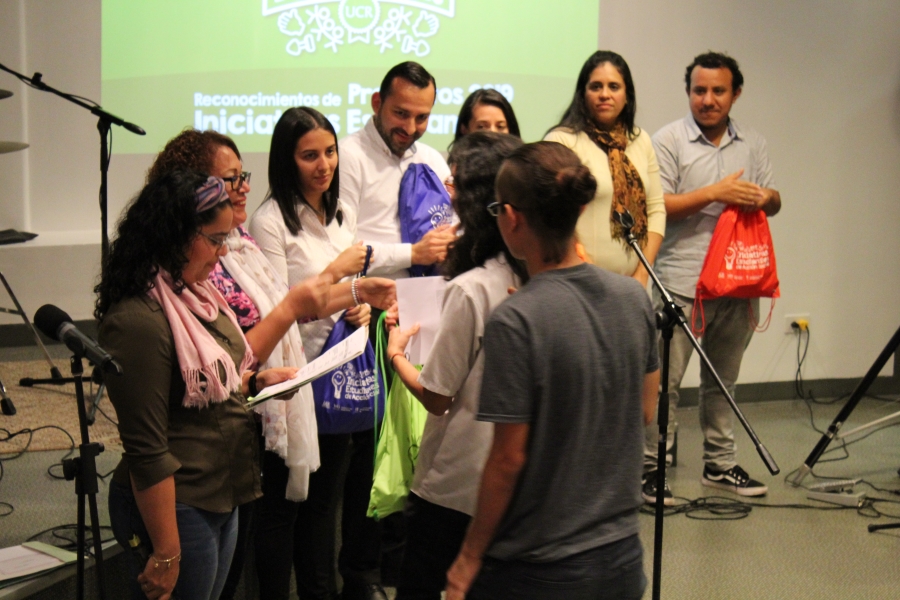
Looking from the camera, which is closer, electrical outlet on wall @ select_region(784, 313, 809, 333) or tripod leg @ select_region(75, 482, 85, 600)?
tripod leg @ select_region(75, 482, 85, 600)

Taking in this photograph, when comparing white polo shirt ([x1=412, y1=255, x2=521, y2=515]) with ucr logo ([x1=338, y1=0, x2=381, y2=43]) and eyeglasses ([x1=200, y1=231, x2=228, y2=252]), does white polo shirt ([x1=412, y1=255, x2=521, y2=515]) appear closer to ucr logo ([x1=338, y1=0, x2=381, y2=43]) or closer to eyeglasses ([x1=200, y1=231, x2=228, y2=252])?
eyeglasses ([x1=200, y1=231, x2=228, y2=252])

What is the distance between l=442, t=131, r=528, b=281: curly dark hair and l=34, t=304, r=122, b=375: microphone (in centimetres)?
67

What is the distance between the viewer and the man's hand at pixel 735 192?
3.52m

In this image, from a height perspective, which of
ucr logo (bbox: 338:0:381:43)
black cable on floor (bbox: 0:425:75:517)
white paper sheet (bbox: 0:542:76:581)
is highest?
ucr logo (bbox: 338:0:381:43)

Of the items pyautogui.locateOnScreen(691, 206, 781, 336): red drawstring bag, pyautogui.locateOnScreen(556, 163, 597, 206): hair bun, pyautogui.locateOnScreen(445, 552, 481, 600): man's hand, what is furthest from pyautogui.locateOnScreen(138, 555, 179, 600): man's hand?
pyautogui.locateOnScreen(691, 206, 781, 336): red drawstring bag

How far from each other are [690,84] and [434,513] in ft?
8.22

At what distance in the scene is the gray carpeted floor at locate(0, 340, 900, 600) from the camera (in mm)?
2945

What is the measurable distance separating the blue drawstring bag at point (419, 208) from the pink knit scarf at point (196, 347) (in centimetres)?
99

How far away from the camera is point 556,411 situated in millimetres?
1394

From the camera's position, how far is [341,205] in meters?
2.63

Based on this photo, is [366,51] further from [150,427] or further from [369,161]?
[150,427]

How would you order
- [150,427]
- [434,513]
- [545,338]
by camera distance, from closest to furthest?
[545,338] < [150,427] < [434,513]

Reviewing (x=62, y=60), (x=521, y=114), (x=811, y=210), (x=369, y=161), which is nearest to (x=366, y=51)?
(x=521, y=114)

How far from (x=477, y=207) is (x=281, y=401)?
31.2 inches
